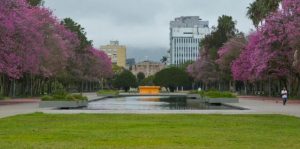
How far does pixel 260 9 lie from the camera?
65.9 metres

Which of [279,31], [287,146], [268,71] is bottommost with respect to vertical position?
[287,146]

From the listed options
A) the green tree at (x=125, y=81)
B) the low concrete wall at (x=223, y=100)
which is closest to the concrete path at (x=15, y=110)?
the low concrete wall at (x=223, y=100)

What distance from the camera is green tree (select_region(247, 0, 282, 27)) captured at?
6195cm

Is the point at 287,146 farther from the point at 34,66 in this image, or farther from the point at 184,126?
the point at 34,66

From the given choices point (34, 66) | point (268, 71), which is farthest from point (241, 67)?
point (34, 66)

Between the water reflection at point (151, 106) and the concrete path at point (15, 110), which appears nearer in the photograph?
the concrete path at point (15, 110)

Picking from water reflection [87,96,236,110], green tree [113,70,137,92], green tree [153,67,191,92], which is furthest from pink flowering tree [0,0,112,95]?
green tree [113,70,137,92]

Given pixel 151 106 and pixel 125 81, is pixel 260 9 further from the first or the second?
pixel 125 81

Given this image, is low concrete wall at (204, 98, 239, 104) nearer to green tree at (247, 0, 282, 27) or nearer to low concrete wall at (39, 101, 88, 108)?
low concrete wall at (39, 101, 88, 108)

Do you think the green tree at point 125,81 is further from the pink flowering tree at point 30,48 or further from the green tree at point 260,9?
the green tree at point 260,9

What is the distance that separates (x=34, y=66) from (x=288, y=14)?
23417 millimetres

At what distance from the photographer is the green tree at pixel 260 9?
61953mm

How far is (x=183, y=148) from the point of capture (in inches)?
502

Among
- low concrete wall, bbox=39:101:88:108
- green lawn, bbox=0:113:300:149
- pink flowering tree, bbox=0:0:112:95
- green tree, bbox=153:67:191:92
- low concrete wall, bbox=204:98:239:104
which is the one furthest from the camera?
green tree, bbox=153:67:191:92
